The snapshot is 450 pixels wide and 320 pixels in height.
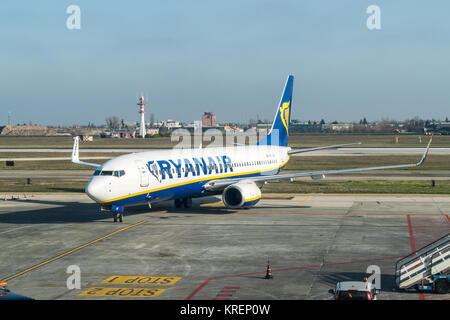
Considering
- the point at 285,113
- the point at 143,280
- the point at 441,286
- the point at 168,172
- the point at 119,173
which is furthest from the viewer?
the point at 285,113

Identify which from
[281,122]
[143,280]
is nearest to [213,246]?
[143,280]

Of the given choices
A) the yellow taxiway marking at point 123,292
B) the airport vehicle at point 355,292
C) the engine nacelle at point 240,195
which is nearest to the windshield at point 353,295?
the airport vehicle at point 355,292

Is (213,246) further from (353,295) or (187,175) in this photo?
(353,295)

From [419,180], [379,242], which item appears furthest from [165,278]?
[419,180]

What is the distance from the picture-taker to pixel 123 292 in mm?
21938

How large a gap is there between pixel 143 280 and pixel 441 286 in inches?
489

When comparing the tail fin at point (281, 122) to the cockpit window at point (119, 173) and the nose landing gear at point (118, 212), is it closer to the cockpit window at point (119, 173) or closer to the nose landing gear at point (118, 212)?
the nose landing gear at point (118, 212)

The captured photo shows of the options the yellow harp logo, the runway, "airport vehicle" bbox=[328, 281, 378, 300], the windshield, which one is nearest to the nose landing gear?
the runway

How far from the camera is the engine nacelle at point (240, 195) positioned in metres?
41.8

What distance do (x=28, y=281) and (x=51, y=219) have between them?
17.9m
